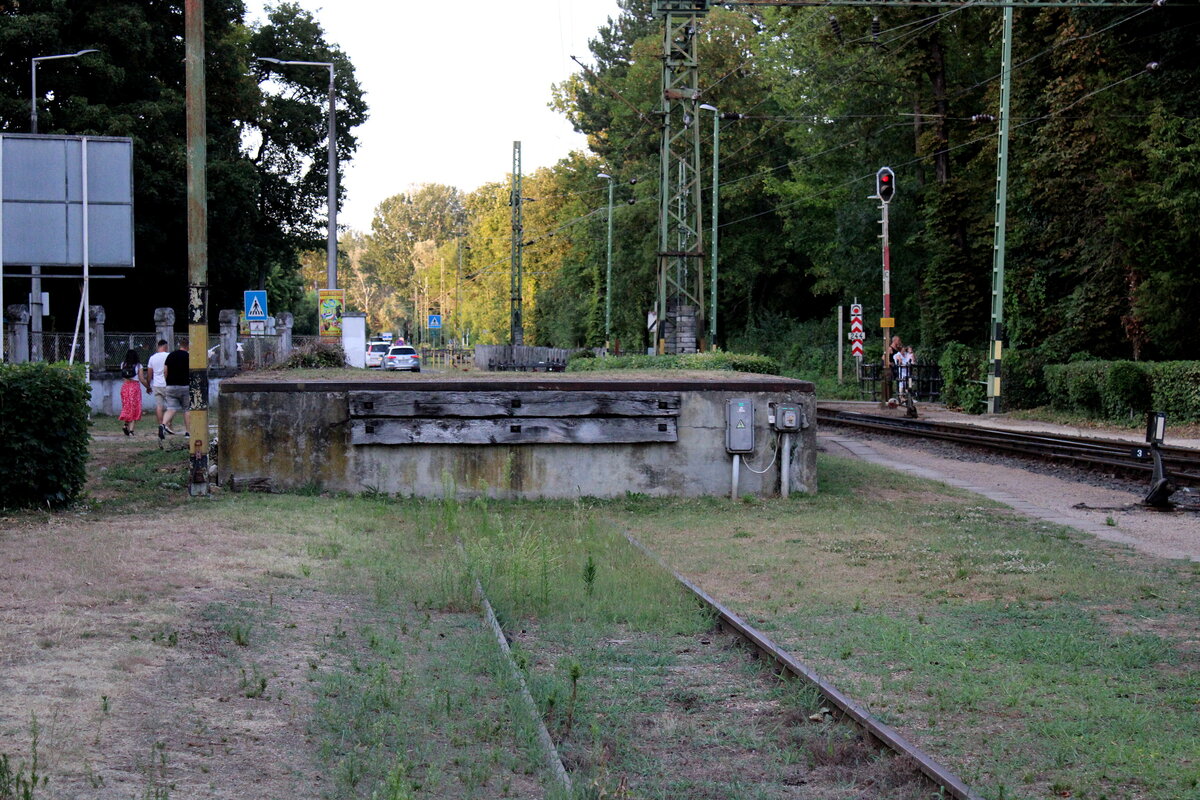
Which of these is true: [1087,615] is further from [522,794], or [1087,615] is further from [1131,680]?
[522,794]

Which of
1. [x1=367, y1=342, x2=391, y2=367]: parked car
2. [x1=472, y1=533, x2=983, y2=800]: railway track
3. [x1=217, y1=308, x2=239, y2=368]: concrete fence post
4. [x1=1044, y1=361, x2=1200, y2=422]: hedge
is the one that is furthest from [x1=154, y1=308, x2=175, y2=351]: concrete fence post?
[x1=367, y1=342, x2=391, y2=367]: parked car

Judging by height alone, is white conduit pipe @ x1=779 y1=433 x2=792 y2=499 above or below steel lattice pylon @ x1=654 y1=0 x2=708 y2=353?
below

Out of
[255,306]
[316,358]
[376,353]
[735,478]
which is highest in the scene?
[255,306]

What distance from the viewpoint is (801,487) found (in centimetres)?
1591

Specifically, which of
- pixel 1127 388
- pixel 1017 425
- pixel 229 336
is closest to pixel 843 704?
pixel 1127 388

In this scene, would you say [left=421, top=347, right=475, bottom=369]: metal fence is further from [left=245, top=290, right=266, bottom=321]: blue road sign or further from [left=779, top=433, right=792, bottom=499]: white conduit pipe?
[left=779, top=433, right=792, bottom=499]: white conduit pipe

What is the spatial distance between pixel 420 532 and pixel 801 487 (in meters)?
5.73

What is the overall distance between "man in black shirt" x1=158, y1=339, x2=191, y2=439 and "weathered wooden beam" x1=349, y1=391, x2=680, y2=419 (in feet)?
29.7

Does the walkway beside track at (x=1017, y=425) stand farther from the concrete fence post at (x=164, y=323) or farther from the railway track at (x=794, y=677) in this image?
→ the concrete fence post at (x=164, y=323)

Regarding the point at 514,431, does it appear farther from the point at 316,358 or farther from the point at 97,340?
the point at 97,340

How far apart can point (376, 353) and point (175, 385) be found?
53.3m

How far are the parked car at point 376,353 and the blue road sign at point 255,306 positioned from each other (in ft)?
106

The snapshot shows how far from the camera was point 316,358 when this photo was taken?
20719 millimetres

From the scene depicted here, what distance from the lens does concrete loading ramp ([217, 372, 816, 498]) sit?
14.9m
